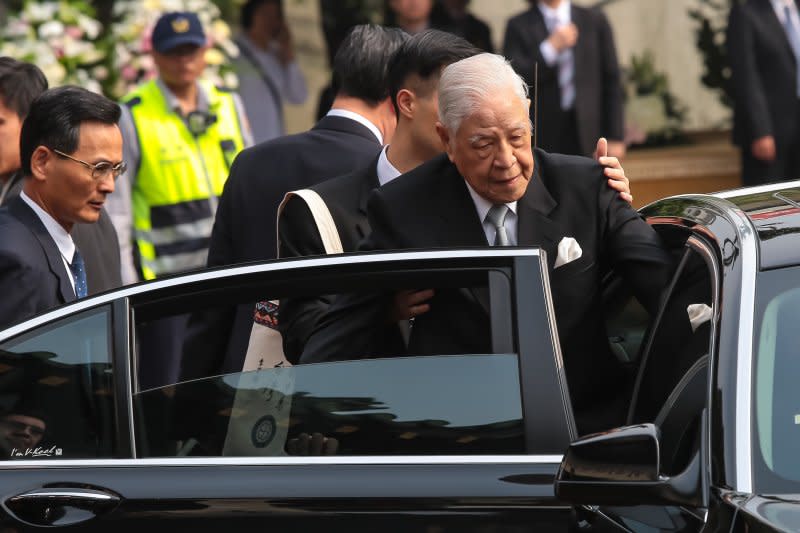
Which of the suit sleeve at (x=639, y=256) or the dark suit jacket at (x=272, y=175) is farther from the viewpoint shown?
the dark suit jacket at (x=272, y=175)

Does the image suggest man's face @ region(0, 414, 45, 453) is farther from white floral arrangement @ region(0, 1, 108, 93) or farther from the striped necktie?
white floral arrangement @ region(0, 1, 108, 93)

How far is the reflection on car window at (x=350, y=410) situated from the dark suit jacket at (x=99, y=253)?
163 centimetres

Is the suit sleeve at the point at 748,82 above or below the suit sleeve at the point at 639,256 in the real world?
above

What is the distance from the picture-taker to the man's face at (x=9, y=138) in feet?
19.9

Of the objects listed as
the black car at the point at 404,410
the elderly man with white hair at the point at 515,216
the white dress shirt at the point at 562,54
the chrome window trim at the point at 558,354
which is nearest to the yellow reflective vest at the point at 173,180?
the white dress shirt at the point at 562,54

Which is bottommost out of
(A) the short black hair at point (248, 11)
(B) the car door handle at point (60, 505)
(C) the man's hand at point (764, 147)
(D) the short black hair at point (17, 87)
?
(B) the car door handle at point (60, 505)

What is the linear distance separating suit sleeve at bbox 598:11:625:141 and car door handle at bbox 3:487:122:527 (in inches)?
263

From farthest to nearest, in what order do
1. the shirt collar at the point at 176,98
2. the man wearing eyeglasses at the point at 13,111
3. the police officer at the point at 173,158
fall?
the shirt collar at the point at 176,98 → the police officer at the point at 173,158 → the man wearing eyeglasses at the point at 13,111

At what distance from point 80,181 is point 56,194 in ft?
0.32

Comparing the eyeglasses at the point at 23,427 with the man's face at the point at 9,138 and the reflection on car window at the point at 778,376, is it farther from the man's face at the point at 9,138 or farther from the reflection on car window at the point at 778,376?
the man's face at the point at 9,138

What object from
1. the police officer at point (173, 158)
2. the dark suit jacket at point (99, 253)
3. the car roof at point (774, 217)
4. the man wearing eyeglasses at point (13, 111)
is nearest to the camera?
the car roof at point (774, 217)

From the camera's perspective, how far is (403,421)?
11.7ft

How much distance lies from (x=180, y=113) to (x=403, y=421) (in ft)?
13.9

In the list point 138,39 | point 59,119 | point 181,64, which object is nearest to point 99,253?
point 59,119
